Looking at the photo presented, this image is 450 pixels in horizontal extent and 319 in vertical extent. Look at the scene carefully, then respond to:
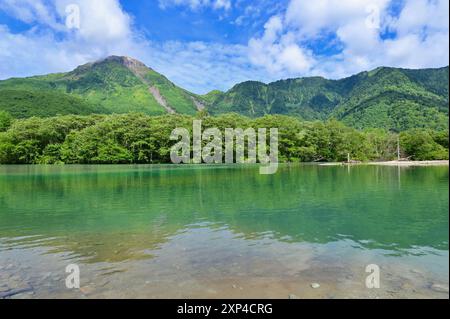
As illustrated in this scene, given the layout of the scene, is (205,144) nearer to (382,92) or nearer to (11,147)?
(11,147)

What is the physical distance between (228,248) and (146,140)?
71.9 m

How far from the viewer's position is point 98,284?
7379 millimetres

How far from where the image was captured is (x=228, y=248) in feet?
33.0

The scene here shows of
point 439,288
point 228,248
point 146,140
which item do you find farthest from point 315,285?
point 146,140

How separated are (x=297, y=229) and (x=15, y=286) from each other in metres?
8.69

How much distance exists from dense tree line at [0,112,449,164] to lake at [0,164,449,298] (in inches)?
2407

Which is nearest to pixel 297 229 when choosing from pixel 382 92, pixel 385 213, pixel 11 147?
pixel 385 213

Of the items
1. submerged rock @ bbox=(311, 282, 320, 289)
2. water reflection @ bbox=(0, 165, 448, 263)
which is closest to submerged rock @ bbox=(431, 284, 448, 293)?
submerged rock @ bbox=(311, 282, 320, 289)

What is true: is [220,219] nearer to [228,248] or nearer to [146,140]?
[228,248]

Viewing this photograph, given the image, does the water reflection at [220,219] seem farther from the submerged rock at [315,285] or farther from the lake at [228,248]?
the submerged rock at [315,285]

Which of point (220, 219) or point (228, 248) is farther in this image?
point (220, 219)

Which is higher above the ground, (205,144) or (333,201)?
(205,144)

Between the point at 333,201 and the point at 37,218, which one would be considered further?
the point at 333,201

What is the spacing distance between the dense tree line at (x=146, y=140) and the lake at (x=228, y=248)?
6113 centimetres
